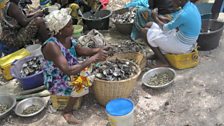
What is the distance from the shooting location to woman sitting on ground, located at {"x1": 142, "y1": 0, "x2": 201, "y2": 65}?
4.37 m

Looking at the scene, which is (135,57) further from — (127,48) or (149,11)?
(149,11)

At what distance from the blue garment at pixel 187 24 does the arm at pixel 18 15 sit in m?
2.13

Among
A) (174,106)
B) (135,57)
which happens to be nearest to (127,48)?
(135,57)

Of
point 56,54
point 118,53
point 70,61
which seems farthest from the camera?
point 118,53

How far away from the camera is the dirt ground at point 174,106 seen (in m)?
3.84

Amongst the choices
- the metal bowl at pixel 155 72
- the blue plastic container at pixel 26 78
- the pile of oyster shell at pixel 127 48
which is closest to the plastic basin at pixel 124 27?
the pile of oyster shell at pixel 127 48

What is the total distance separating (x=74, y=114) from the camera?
411 cm

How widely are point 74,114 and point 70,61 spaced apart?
68 cm

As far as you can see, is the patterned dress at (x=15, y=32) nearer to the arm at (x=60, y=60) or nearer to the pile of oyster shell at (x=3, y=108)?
the pile of oyster shell at (x=3, y=108)

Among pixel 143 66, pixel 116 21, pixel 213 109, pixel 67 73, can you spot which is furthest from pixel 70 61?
pixel 116 21

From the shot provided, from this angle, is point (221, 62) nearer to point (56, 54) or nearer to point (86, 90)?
point (86, 90)

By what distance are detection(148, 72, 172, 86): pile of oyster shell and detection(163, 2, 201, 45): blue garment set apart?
1.66ft

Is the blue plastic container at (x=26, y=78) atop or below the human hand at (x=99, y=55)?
below

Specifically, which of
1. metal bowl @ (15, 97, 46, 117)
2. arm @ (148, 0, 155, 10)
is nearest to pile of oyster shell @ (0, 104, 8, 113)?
metal bowl @ (15, 97, 46, 117)
